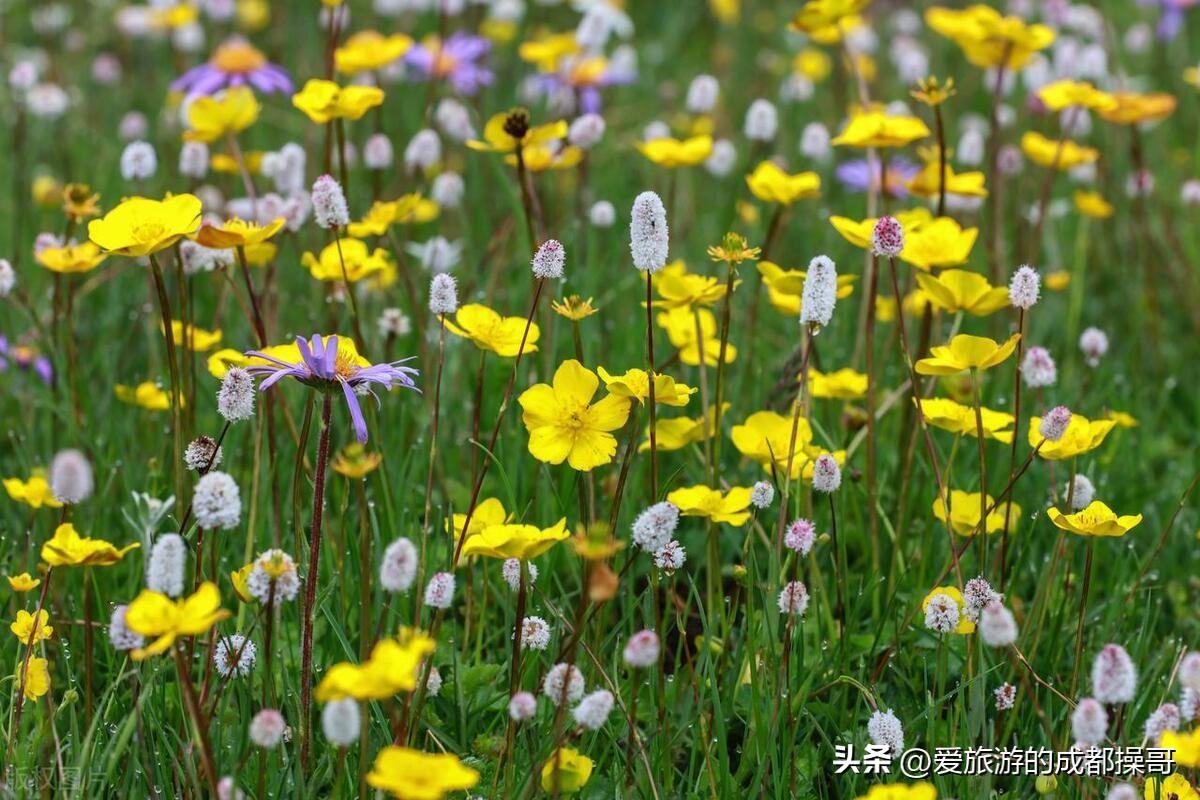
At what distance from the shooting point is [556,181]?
12.0 ft

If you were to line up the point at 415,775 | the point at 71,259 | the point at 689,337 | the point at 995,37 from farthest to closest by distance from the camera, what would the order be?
the point at 995,37
the point at 689,337
the point at 71,259
the point at 415,775

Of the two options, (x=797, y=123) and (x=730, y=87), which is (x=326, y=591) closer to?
(x=797, y=123)

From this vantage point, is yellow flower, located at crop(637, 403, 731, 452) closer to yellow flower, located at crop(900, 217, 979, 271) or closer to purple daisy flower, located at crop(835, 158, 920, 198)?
yellow flower, located at crop(900, 217, 979, 271)

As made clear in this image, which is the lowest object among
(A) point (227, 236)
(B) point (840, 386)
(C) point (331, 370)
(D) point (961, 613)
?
(D) point (961, 613)

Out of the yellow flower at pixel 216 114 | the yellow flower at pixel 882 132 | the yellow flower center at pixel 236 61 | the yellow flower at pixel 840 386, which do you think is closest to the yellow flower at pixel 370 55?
the yellow flower at pixel 216 114

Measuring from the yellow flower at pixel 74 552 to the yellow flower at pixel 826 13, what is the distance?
1443mm

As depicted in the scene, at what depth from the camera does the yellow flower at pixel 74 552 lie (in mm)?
1483

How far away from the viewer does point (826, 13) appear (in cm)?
235

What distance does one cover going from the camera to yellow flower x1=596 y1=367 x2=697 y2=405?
1.62m

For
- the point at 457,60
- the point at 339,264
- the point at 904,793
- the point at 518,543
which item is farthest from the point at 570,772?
the point at 457,60

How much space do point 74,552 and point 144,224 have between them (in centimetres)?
40

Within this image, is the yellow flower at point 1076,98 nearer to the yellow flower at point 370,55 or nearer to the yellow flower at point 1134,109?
the yellow flower at point 1134,109

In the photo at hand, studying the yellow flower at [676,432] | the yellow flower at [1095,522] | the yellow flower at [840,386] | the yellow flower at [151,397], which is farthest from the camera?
the yellow flower at [151,397]

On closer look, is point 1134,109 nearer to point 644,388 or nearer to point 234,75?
point 644,388
